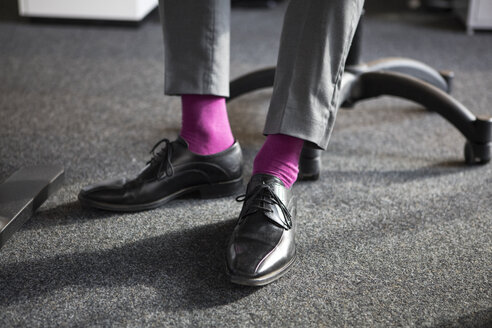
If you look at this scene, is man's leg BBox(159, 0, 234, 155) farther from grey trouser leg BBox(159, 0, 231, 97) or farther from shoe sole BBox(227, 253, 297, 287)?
shoe sole BBox(227, 253, 297, 287)

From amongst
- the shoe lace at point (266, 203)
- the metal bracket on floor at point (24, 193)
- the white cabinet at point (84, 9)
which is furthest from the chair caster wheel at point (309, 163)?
the white cabinet at point (84, 9)

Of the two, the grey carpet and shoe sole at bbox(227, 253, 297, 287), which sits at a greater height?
shoe sole at bbox(227, 253, 297, 287)

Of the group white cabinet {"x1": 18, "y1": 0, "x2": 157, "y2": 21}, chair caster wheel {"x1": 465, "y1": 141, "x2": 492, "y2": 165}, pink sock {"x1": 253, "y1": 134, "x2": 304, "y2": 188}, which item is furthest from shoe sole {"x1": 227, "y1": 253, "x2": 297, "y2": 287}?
white cabinet {"x1": 18, "y1": 0, "x2": 157, "y2": 21}

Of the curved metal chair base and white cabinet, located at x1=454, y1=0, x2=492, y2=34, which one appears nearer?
the curved metal chair base

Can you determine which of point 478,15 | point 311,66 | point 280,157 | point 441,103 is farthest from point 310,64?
point 478,15

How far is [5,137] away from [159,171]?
44 centimetres

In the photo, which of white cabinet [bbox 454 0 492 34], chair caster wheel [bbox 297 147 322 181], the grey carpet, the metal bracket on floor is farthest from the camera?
white cabinet [bbox 454 0 492 34]

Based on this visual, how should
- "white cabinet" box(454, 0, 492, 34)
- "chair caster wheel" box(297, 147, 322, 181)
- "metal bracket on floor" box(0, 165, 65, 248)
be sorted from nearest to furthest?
"metal bracket on floor" box(0, 165, 65, 248)
"chair caster wheel" box(297, 147, 322, 181)
"white cabinet" box(454, 0, 492, 34)

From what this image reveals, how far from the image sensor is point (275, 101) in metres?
0.74

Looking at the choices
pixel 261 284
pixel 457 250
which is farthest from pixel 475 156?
pixel 261 284

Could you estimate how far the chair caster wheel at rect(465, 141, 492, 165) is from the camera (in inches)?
39.5

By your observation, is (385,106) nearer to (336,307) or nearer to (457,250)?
(457,250)

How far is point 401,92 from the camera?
1092 mm

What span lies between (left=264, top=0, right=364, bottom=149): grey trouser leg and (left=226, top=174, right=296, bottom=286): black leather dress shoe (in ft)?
0.26
